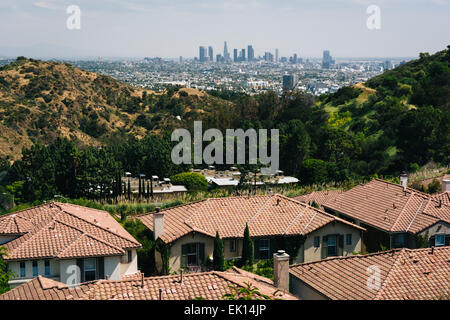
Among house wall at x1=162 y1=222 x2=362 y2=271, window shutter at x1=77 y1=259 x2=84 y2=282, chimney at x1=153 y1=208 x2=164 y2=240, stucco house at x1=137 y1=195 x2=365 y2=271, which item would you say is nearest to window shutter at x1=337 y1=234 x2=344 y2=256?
stucco house at x1=137 y1=195 x2=365 y2=271

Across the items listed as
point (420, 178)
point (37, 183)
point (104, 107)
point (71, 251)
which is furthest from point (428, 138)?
point (104, 107)

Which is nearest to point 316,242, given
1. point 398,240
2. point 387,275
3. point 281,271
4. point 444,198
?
point 398,240

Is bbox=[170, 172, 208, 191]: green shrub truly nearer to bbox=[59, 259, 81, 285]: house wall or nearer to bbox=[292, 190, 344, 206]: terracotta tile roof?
bbox=[292, 190, 344, 206]: terracotta tile roof

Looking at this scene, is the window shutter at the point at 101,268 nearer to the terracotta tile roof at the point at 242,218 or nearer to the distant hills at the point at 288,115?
the terracotta tile roof at the point at 242,218

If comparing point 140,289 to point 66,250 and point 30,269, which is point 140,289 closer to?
point 66,250

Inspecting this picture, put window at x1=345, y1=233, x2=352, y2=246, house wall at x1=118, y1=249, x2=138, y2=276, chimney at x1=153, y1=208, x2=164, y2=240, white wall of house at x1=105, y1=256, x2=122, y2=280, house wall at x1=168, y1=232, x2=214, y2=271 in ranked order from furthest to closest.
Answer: window at x1=345, y1=233, x2=352, y2=246, chimney at x1=153, y1=208, x2=164, y2=240, house wall at x1=168, y1=232, x2=214, y2=271, house wall at x1=118, y1=249, x2=138, y2=276, white wall of house at x1=105, y1=256, x2=122, y2=280

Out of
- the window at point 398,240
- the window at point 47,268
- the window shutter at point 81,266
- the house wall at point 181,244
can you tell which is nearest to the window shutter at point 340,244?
the window at point 398,240

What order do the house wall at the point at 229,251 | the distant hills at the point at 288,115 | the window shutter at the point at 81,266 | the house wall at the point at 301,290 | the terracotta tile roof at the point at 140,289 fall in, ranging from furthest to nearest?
the distant hills at the point at 288,115
the house wall at the point at 229,251
the window shutter at the point at 81,266
the house wall at the point at 301,290
the terracotta tile roof at the point at 140,289
